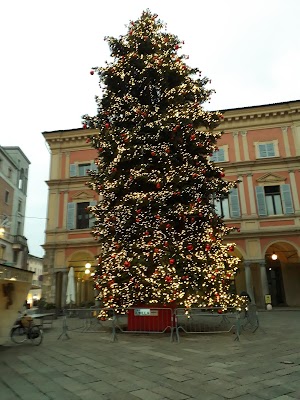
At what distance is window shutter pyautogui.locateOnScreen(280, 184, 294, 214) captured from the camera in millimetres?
20953

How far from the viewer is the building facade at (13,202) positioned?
3406 cm

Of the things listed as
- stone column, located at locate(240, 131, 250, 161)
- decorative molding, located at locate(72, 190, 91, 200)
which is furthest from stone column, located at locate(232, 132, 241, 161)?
decorative molding, located at locate(72, 190, 91, 200)

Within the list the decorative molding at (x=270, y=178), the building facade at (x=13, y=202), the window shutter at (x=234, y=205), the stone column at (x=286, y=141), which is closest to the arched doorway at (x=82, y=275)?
the window shutter at (x=234, y=205)

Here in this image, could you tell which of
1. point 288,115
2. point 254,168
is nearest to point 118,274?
point 254,168

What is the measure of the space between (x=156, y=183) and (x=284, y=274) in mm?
15489

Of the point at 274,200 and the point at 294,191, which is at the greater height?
the point at 294,191

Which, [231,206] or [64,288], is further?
[64,288]

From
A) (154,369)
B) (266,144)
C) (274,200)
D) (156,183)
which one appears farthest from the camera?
(266,144)

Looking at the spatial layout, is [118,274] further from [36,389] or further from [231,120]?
[231,120]

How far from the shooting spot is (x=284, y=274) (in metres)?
22.3

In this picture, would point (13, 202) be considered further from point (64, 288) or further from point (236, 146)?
point (236, 146)

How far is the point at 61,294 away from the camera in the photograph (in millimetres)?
22391

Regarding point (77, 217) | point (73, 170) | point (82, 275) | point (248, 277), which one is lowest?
point (248, 277)

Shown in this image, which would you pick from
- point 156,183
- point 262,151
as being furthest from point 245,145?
point 156,183
